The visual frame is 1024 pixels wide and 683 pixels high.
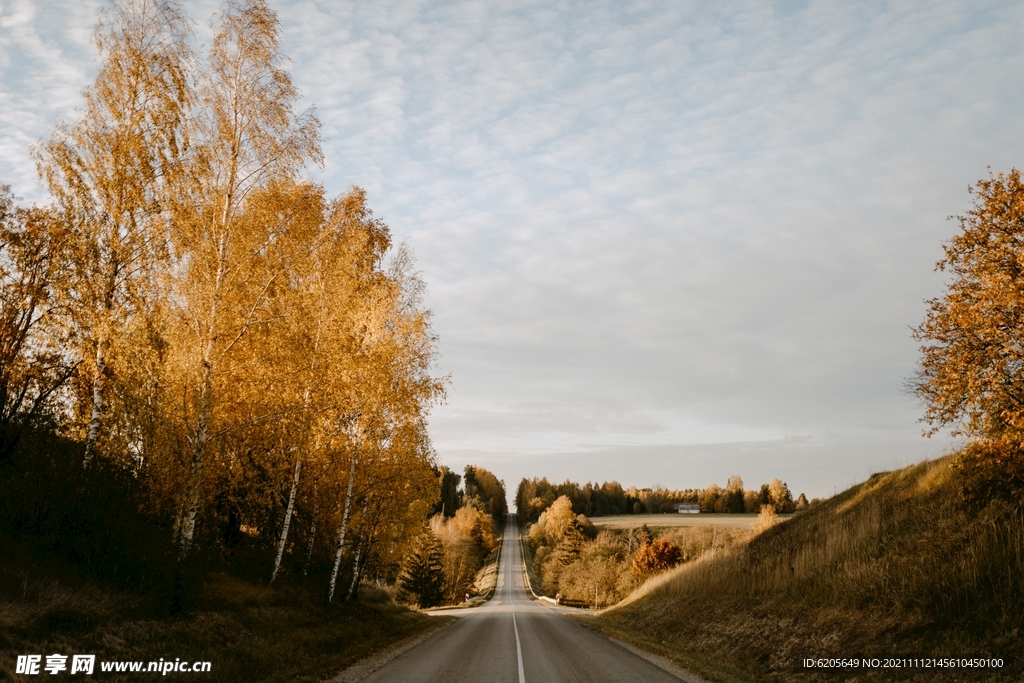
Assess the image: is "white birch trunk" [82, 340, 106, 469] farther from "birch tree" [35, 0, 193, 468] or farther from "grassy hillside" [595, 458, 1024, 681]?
"grassy hillside" [595, 458, 1024, 681]

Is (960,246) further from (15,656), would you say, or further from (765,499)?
(765,499)

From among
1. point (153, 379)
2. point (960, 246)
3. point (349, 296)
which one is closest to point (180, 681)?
point (153, 379)

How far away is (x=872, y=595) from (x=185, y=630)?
17467 millimetres

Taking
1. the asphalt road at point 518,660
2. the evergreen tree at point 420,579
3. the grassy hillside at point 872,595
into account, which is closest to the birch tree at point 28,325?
the asphalt road at point 518,660

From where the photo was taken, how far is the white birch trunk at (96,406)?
14.0 metres

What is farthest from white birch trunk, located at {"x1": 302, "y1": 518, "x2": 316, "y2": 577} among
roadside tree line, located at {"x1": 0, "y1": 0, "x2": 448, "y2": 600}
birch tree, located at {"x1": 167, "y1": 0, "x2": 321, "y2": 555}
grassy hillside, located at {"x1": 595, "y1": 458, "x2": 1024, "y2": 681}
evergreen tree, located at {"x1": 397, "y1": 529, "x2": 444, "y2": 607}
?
evergreen tree, located at {"x1": 397, "y1": 529, "x2": 444, "y2": 607}

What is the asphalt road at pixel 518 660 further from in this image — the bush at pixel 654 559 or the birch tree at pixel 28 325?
the bush at pixel 654 559

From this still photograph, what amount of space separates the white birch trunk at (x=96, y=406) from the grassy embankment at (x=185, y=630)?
3.73 metres

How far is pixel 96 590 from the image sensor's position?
11445 millimetres

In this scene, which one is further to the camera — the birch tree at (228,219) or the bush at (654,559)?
the bush at (654,559)

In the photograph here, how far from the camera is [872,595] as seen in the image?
50.8 ft

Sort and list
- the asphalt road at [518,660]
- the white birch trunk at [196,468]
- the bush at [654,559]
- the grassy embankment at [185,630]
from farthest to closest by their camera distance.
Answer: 1. the bush at [654,559]
2. the white birch trunk at [196,468]
3. the asphalt road at [518,660]
4. the grassy embankment at [185,630]

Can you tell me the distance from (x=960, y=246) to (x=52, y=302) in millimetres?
24468

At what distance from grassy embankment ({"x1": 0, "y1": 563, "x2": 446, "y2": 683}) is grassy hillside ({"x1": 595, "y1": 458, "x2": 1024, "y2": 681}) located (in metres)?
10.5
